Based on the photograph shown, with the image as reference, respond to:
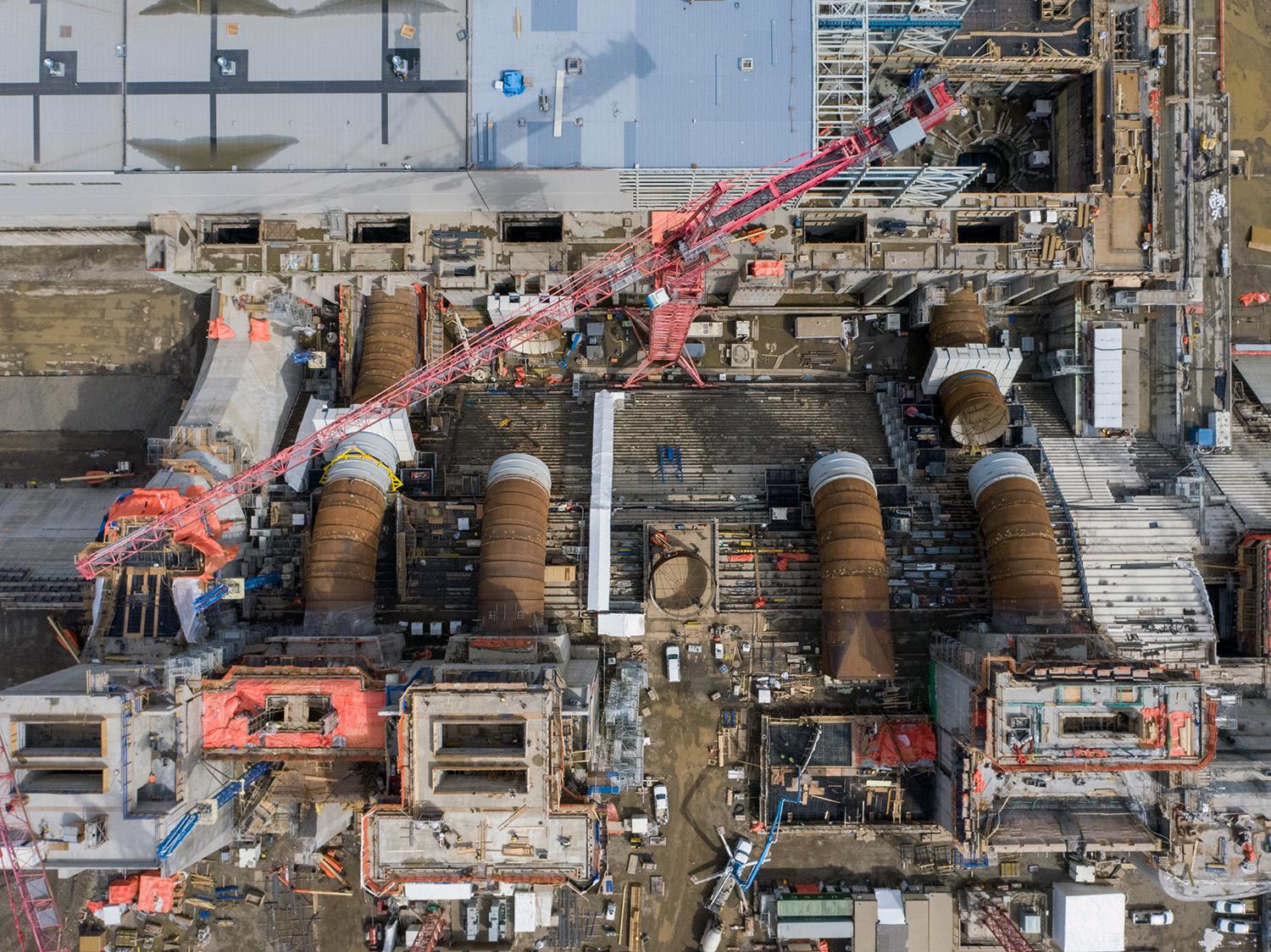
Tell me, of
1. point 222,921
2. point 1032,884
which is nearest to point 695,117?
point 1032,884

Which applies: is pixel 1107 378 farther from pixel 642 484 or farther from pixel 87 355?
pixel 87 355

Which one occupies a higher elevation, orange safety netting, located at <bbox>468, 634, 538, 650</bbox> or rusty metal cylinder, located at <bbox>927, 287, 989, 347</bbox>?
rusty metal cylinder, located at <bbox>927, 287, 989, 347</bbox>

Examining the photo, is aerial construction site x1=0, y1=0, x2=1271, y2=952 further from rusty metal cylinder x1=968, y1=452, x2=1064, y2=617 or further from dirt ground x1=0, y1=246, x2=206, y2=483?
dirt ground x1=0, y1=246, x2=206, y2=483

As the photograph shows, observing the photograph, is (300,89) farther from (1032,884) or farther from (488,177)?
(1032,884)

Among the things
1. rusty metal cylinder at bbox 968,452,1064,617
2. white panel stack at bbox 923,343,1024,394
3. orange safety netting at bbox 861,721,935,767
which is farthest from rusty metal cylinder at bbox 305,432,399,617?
rusty metal cylinder at bbox 968,452,1064,617

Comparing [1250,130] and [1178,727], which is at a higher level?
[1250,130]

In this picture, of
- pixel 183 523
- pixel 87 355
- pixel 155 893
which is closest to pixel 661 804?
pixel 155 893
